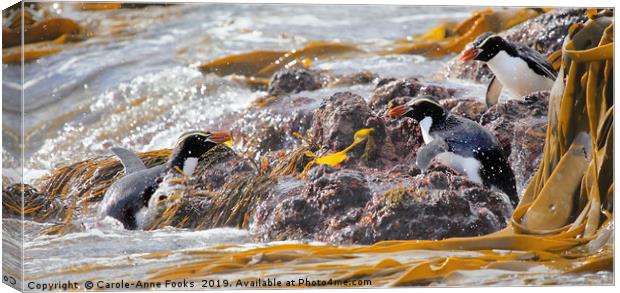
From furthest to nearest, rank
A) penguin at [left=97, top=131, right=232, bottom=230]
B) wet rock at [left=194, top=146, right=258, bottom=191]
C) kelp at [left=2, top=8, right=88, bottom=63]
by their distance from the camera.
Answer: wet rock at [left=194, top=146, right=258, bottom=191]
penguin at [left=97, top=131, right=232, bottom=230]
kelp at [left=2, top=8, right=88, bottom=63]

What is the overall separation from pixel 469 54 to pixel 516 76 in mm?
310

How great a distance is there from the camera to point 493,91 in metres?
6.11

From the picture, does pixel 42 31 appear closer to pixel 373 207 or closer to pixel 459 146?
pixel 373 207

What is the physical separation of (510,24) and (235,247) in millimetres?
2140

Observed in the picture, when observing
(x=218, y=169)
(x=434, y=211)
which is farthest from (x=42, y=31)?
(x=434, y=211)

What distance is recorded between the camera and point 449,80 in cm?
613

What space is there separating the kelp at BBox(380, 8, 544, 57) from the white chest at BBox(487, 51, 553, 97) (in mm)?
182

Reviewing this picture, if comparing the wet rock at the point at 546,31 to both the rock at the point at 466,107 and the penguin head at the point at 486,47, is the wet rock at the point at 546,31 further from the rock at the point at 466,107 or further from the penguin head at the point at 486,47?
the rock at the point at 466,107

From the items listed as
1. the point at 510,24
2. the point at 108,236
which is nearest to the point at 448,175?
the point at 510,24

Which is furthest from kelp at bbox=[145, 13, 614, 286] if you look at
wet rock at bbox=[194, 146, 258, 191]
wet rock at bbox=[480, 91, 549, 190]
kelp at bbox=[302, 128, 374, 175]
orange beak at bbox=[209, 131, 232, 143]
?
orange beak at bbox=[209, 131, 232, 143]

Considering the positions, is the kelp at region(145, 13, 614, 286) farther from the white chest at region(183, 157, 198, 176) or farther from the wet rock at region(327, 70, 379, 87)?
the white chest at region(183, 157, 198, 176)

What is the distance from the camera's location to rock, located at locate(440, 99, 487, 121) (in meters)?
6.05

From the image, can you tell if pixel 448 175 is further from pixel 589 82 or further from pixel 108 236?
pixel 108 236

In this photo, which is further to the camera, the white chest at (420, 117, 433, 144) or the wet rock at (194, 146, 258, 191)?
the white chest at (420, 117, 433, 144)
